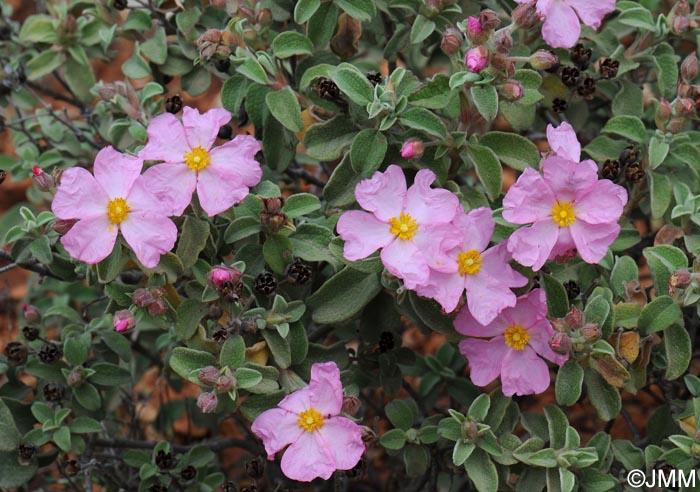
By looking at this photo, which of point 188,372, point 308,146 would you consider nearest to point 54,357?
point 188,372

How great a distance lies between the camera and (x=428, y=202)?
1.87m

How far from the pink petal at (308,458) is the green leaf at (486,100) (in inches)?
29.6

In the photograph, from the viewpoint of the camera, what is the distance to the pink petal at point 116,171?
1.86 m

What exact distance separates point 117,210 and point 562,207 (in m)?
0.90

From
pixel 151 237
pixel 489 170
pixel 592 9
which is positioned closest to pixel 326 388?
pixel 151 237

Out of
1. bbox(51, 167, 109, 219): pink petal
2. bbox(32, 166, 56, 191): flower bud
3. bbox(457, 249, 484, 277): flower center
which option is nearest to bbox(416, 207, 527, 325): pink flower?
bbox(457, 249, 484, 277): flower center

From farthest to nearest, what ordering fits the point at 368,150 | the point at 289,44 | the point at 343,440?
the point at 289,44 < the point at 368,150 < the point at 343,440

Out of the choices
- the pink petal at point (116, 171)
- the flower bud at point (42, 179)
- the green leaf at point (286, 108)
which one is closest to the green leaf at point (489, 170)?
the green leaf at point (286, 108)

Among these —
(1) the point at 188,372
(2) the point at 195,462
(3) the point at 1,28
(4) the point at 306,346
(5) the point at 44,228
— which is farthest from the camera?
(3) the point at 1,28

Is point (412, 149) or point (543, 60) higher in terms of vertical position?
point (543, 60)

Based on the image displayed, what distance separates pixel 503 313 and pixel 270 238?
534mm

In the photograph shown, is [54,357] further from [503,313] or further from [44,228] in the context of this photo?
[503,313]

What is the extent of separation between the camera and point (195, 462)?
7.73 feet

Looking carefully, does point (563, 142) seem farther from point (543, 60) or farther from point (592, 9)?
point (592, 9)
